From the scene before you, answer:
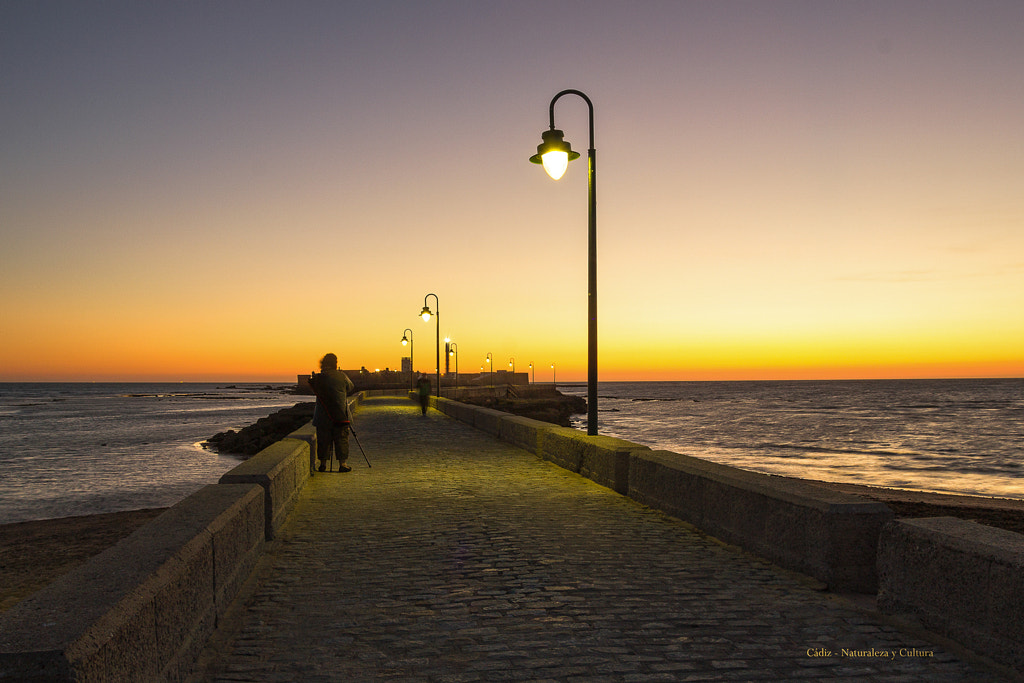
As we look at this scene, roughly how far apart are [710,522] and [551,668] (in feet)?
11.6

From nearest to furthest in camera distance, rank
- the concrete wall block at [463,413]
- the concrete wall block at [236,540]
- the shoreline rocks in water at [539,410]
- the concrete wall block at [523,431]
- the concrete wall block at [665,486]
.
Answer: the concrete wall block at [236,540] < the concrete wall block at [665,486] < the concrete wall block at [523,431] < the concrete wall block at [463,413] < the shoreline rocks in water at [539,410]

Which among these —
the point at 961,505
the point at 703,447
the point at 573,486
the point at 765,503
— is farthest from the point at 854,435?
the point at 765,503

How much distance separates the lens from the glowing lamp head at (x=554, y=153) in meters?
10.2

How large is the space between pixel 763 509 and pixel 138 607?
471cm

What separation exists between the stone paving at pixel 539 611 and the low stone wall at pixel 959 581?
138 millimetres

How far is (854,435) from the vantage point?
163 feet

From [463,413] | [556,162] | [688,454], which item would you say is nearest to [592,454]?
[556,162]

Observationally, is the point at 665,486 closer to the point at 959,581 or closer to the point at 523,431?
the point at 959,581

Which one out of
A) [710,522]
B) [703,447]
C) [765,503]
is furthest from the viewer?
[703,447]

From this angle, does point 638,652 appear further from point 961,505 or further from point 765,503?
point 961,505

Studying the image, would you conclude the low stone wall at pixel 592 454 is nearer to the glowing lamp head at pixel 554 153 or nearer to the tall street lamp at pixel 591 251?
the tall street lamp at pixel 591 251

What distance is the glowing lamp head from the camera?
10.2m

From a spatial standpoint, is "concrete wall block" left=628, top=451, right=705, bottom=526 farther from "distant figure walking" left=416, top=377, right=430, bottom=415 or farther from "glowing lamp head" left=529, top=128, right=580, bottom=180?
"distant figure walking" left=416, top=377, right=430, bottom=415

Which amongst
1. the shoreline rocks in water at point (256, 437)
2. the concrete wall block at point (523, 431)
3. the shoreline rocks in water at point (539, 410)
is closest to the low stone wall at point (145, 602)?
the concrete wall block at point (523, 431)
